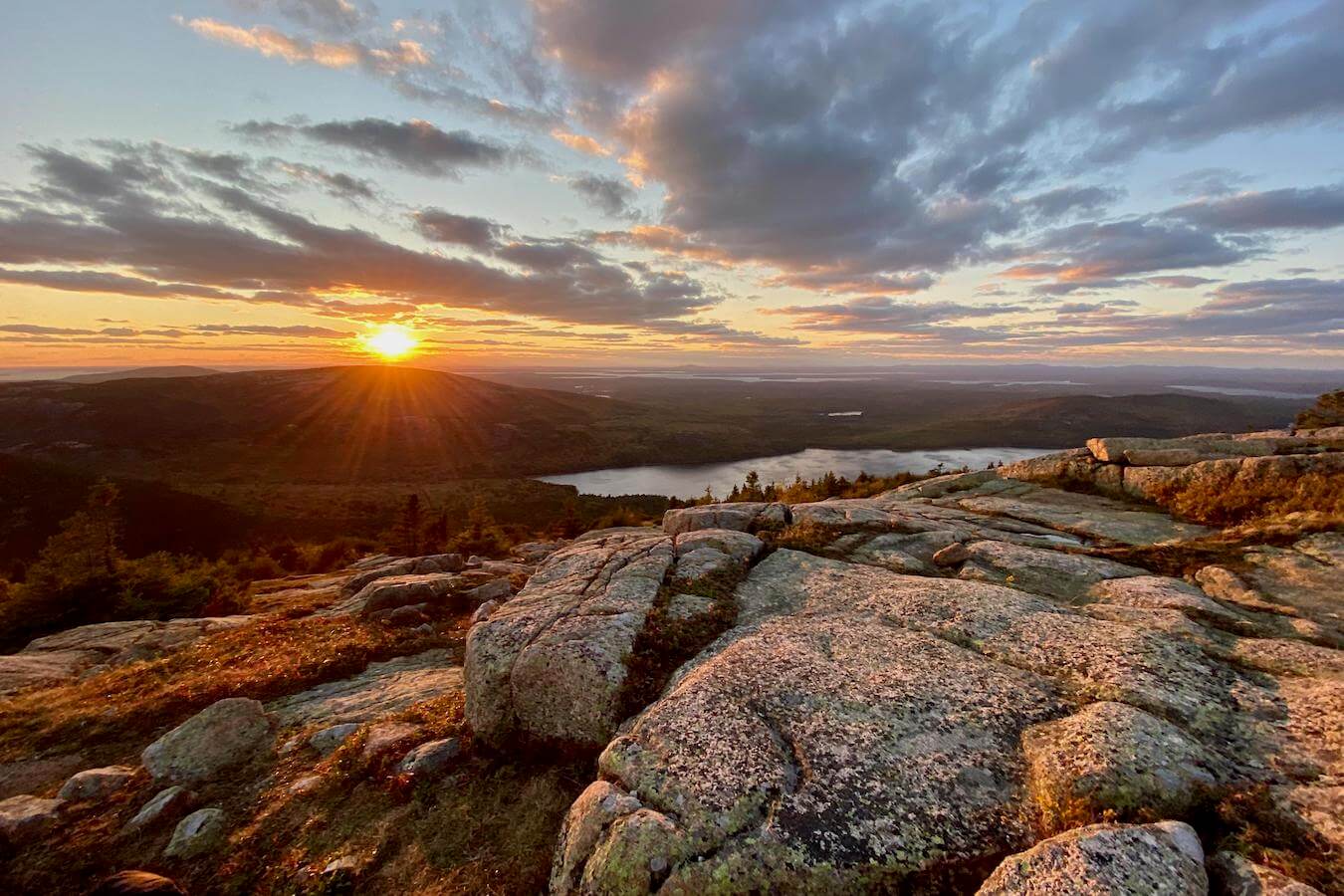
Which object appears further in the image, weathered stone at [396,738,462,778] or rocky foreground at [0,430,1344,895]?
weathered stone at [396,738,462,778]

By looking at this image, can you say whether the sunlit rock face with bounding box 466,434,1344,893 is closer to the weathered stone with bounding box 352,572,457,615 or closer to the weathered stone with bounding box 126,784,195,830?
the weathered stone with bounding box 126,784,195,830

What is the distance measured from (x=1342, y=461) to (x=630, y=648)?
2563 centimetres

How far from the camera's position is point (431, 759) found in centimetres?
1077

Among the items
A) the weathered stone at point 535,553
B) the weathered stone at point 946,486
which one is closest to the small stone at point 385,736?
the weathered stone at point 535,553

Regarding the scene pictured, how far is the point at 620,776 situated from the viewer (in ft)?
26.3

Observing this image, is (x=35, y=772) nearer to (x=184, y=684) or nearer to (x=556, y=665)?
(x=184, y=684)

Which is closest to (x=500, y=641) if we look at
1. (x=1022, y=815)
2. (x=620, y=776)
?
(x=620, y=776)

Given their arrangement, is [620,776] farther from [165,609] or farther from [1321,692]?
[165,609]

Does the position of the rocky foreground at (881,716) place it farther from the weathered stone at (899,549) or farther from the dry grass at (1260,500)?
the dry grass at (1260,500)

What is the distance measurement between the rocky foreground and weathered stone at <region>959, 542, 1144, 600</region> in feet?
0.36

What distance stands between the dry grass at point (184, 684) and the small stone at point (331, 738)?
4.05 meters

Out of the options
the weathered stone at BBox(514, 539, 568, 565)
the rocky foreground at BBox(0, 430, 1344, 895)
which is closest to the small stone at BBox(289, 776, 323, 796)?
the rocky foreground at BBox(0, 430, 1344, 895)

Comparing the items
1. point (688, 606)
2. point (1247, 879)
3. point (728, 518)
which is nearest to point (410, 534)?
point (728, 518)

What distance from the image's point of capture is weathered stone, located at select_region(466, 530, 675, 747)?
34.3 ft
